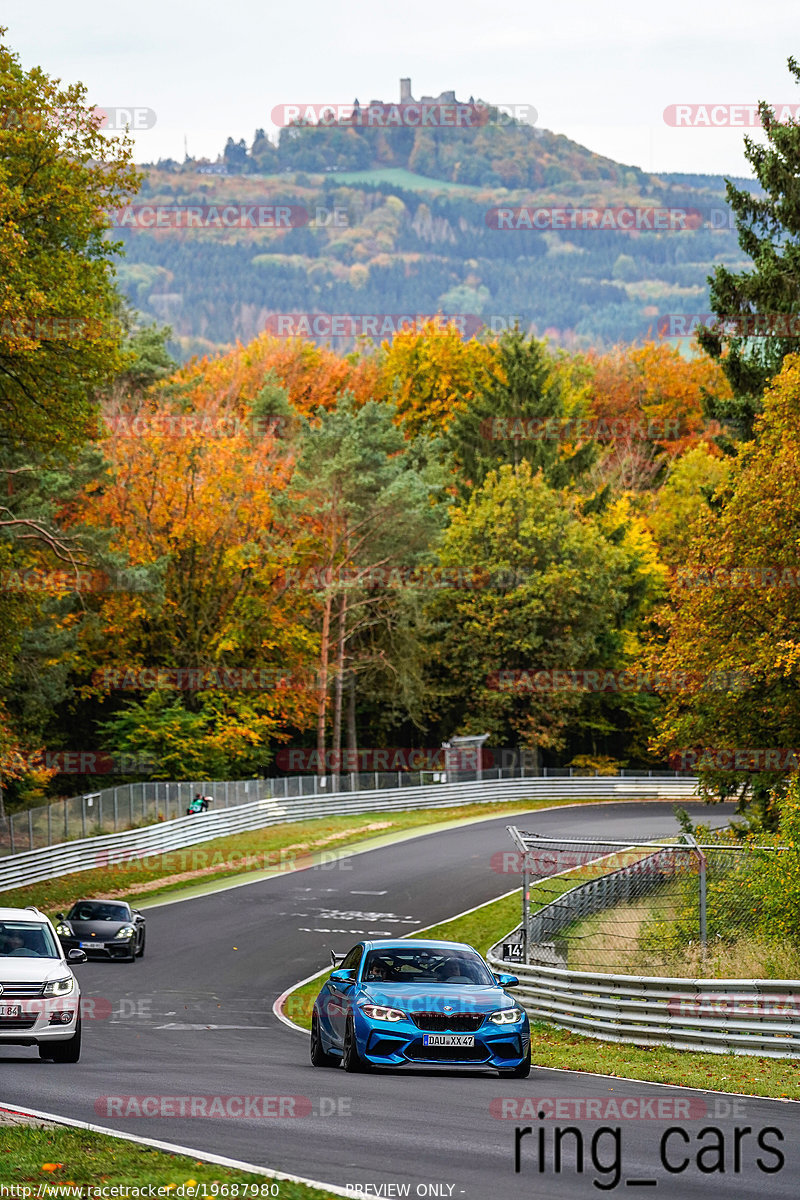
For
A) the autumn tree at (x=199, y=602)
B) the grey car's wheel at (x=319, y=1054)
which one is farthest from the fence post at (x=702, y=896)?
the autumn tree at (x=199, y=602)

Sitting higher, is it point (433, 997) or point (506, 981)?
point (433, 997)

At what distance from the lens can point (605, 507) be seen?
82.0 meters

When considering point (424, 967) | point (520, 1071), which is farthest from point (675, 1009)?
point (424, 967)

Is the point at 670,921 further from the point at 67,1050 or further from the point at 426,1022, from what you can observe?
the point at 67,1050

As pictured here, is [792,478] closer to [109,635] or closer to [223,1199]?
[223,1199]

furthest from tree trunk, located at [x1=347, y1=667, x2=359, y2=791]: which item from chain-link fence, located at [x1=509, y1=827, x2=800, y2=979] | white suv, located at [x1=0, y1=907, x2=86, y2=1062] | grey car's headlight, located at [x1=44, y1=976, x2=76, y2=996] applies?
grey car's headlight, located at [x1=44, y1=976, x2=76, y2=996]

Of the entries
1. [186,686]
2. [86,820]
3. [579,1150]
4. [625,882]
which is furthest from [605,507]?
[579,1150]

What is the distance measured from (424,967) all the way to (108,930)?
1721 cm

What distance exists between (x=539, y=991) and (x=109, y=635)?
4375 centimetres

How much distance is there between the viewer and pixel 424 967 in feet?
50.4

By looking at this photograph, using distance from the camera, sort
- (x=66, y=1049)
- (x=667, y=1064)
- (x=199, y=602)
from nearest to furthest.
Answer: (x=66, y=1049)
(x=667, y=1064)
(x=199, y=602)

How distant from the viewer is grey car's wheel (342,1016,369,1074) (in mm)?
14633

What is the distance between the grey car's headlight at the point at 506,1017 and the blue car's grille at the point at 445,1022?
0.21 metres

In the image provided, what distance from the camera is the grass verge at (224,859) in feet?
133
